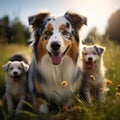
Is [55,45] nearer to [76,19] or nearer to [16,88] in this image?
[76,19]

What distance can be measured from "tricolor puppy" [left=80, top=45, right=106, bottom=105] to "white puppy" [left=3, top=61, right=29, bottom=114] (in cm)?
105

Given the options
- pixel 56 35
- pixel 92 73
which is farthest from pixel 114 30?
pixel 56 35

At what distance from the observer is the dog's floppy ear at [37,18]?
7513 millimetres

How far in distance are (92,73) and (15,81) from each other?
1.37m

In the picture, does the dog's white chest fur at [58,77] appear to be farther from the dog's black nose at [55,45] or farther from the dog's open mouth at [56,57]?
the dog's black nose at [55,45]

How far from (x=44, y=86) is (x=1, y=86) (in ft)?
5.39

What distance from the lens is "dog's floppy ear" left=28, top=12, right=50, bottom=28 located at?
296 inches

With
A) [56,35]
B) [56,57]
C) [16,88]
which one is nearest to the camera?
[56,35]

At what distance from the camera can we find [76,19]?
758 centimetres

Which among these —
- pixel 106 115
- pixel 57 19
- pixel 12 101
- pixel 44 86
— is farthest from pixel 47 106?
pixel 106 115

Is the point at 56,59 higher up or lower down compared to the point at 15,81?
higher up

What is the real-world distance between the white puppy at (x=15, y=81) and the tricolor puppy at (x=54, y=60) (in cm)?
38

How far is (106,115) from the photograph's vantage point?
5.77 meters

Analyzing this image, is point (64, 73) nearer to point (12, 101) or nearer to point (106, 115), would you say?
point (12, 101)
